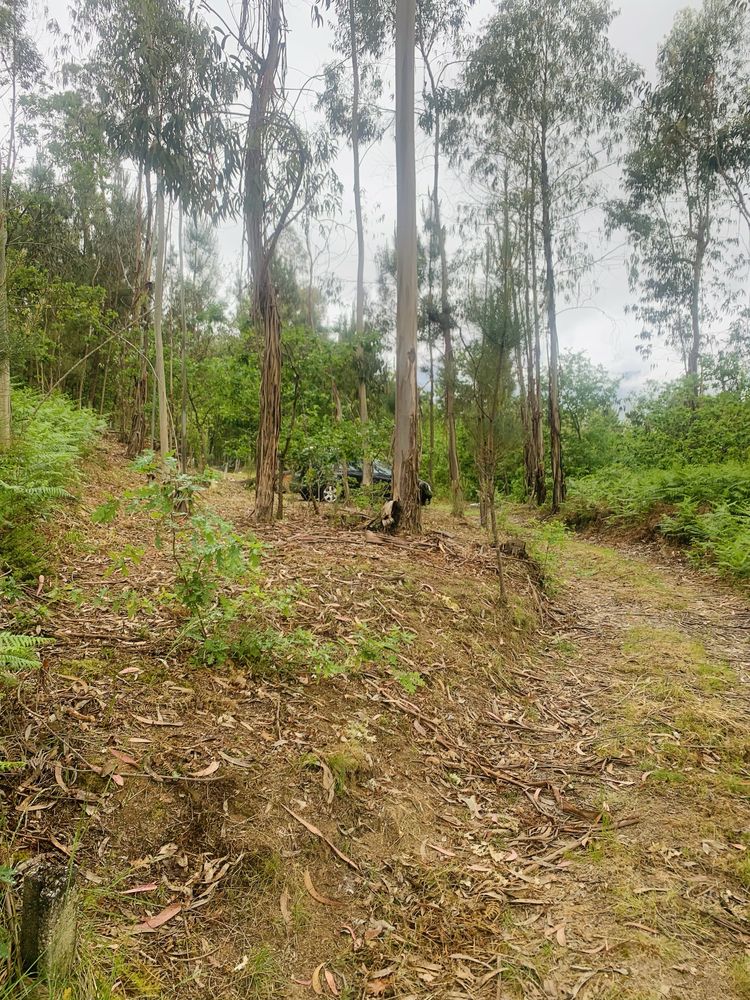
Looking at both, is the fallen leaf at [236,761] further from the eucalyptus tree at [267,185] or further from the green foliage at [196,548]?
the eucalyptus tree at [267,185]

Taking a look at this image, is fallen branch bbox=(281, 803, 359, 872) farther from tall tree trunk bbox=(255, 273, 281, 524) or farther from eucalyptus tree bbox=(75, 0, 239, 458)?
eucalyptus tree bbox=(75, 0, 239, 458)

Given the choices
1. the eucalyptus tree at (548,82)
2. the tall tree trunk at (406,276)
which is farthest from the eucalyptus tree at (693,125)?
the tall tree trunk at (406,276)

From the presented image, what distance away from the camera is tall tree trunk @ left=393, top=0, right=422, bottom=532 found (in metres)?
7.17

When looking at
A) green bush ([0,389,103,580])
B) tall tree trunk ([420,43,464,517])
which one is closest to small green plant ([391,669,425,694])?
green bush ([0,389,103,580])

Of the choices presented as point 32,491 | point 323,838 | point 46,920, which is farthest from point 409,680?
point 32,491

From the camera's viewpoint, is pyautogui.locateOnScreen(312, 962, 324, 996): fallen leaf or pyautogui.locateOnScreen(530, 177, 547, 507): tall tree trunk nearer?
pyautogui.locateOnScreen(312, 962, 324, 996): fallen leaf

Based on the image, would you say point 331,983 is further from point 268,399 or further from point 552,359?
point 552,359

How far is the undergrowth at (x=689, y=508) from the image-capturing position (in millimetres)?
7828

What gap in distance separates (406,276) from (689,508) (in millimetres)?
5932

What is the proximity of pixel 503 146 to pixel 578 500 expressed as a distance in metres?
9.88

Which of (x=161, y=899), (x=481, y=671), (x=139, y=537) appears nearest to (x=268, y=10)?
(x=139, y=537)

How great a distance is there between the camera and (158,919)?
1899 millimetres

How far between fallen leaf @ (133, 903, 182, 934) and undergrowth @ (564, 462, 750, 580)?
731 cm

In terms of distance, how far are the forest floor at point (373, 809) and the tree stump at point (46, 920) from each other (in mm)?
88
